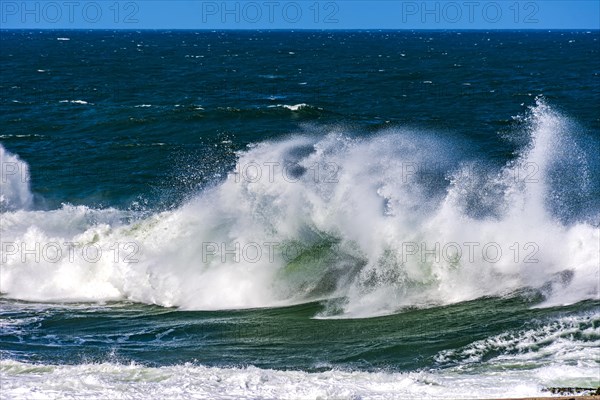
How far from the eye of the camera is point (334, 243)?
50.4 feet

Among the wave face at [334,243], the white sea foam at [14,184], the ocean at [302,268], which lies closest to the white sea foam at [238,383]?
the ocean at [302,268]

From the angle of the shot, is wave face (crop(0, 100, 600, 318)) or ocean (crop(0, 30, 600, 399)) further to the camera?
wave face (crop(0, 100, 600, 318))

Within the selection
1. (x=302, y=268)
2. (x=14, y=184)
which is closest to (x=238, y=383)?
(x=302, y=268)

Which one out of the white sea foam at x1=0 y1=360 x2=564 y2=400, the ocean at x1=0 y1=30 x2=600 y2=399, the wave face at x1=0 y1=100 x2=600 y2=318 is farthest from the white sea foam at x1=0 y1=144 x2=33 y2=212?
the white sea foam at x1=0 y1=360 x2=564 y2=400

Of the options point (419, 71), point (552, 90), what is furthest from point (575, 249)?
point (419, 71)

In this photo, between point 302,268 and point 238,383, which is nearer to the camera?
point 238,383

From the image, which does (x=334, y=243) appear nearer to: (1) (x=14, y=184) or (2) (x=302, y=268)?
(2) (x=302, y=268)

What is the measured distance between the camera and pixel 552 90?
4431cm

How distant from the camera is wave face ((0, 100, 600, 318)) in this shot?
45.9 feet

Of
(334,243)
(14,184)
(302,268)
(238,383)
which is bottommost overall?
(238,383)

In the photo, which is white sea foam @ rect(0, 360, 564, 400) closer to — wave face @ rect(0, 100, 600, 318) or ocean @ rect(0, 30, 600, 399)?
ocean @ rect(0, 30, 600, 399)

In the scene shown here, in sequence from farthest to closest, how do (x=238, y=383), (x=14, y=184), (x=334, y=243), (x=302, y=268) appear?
(x=14, y=184)
(x=334, y=243)
(x=302, y=268)
(x=238, y=383)

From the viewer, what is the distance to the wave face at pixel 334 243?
1400 cm

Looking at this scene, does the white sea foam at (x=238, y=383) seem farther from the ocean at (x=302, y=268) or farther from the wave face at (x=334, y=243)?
the wave face at (x=334, y=243)
